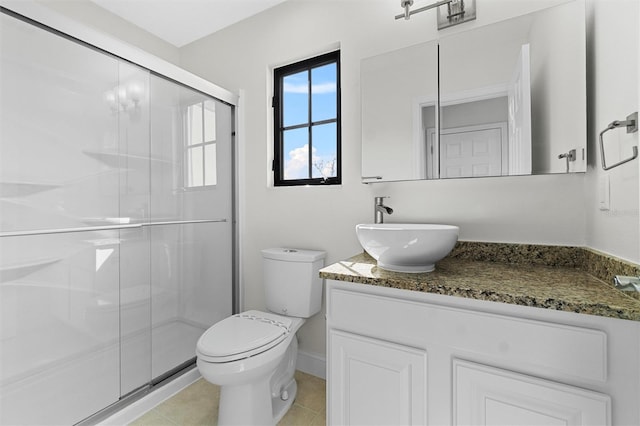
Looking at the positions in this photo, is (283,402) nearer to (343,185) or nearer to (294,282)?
(294,282)

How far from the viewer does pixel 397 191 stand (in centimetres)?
164

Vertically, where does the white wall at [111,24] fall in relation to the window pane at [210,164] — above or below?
above

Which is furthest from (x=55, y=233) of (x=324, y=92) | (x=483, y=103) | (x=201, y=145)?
(x=483, y=103)

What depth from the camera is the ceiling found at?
2.03 metres

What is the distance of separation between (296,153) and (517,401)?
67.7 inches

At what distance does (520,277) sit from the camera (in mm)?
1100

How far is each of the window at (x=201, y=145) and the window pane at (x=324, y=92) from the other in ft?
2.30

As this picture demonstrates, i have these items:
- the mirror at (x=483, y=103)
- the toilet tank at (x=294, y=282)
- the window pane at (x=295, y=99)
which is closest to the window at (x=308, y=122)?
the window pane at (x=295, y=99)

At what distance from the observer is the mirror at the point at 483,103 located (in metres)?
1.20

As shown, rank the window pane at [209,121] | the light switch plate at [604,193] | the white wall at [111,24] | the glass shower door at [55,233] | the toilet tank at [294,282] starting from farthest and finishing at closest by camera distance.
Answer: the window pane at [209,121], the white wall at [111,24], the toilet tank at [294,282], the glass shower door at [55,233], the light switch plate at [604,193]

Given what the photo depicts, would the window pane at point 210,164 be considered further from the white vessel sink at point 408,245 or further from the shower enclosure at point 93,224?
the white vessel sink at point 408,245

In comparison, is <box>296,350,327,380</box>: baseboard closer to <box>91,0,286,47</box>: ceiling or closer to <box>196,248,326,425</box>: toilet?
<box>196,248,326,425</box>: toilet

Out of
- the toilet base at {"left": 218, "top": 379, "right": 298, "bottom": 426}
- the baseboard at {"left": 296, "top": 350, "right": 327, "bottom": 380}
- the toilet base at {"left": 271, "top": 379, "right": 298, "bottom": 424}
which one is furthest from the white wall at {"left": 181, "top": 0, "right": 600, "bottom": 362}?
the toilet base at {"left": 218, "top": 379, "right": 298, "bottom": 426}

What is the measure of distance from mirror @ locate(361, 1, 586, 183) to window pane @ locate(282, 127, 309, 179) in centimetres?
50
